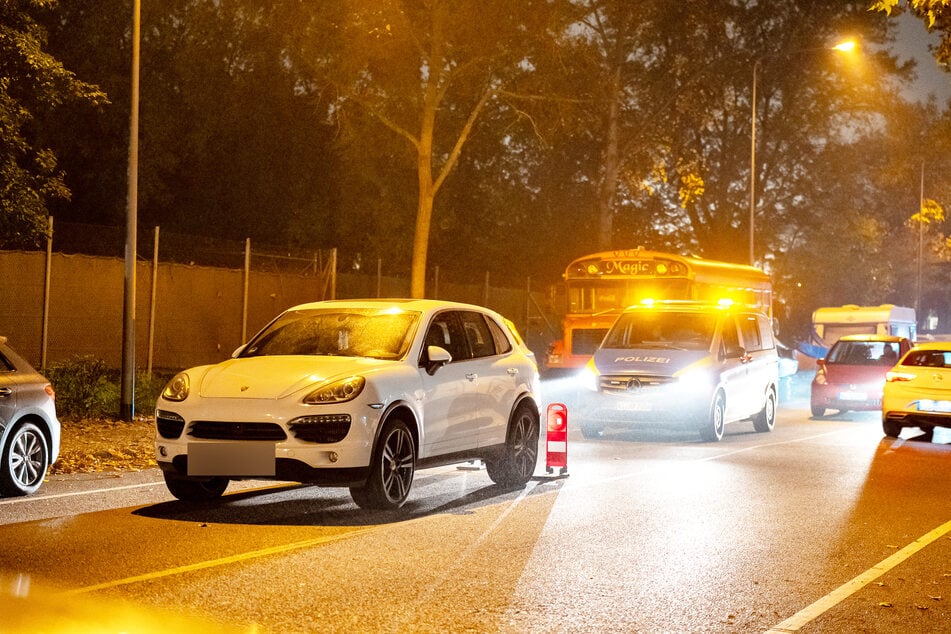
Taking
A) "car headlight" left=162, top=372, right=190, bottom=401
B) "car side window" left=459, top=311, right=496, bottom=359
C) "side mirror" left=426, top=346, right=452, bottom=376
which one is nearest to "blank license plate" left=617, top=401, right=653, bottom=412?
"car side window" left=459, top=311, right=496, bottom=359

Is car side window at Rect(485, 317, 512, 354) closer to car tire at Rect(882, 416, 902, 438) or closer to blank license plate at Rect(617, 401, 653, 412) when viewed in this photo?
blank license plate at Rect(617, 401, 653, 412)

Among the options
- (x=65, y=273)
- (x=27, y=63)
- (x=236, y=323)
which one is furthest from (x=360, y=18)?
(x=27, y=63)

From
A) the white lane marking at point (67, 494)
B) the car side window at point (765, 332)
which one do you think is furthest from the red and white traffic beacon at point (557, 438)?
the car side window at point (765, 332)

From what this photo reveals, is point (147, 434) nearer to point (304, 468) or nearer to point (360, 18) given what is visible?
point (304, 468)

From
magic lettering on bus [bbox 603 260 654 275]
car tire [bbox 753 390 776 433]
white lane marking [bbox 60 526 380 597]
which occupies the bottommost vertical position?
white lane marking [bbox 60 526 380 597]

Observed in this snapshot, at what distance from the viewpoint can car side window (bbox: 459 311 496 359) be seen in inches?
468

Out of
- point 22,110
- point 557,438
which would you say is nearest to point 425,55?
point 22,110

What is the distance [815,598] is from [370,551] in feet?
9.36

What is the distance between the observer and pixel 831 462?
15.6m

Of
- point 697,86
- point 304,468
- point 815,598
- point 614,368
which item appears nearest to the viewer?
point 815,598

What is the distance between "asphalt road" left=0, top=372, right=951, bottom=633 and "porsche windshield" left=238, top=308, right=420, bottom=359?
1281 mm

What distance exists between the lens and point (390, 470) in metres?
10.3

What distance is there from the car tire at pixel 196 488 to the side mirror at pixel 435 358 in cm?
190

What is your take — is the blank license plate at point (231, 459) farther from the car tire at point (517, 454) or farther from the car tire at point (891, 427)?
the car tire at point (891, 427)
